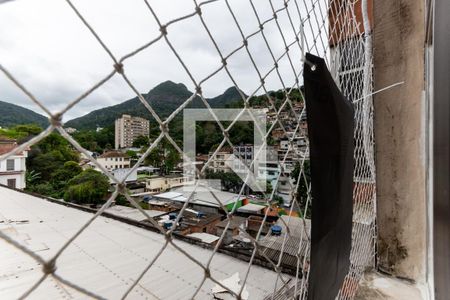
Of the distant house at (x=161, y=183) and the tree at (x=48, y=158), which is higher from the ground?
the tree at (x=48, y=158)

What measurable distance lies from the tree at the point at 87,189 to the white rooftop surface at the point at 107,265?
969cm

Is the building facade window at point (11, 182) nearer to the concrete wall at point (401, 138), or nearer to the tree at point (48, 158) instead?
the tree at point (48, 158)

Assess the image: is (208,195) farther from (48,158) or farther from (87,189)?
(48,158)

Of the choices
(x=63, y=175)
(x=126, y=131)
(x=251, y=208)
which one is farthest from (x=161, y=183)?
(x=126, y=131)

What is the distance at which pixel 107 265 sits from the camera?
158cm

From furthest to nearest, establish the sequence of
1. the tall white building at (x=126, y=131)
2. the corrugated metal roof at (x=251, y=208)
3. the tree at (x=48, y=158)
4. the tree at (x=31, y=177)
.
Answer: the tall white building at (x=126, y=131) < the tree at (x=48, y=158) < the tree at (x=31, y=177) < the corrugated metal roof at (x=251, y=208)

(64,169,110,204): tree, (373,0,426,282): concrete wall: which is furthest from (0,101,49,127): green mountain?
(64,169,110,204): tree

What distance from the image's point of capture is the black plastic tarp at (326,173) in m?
0.45

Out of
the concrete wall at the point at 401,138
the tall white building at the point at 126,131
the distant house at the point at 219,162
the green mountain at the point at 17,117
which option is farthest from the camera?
the tall white building at the point at 126,131

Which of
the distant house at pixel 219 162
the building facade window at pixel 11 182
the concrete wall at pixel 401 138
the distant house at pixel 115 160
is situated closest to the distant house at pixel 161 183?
the distant house at pixel 115 160

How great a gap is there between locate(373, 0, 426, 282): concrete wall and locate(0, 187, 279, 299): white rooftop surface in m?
0.90

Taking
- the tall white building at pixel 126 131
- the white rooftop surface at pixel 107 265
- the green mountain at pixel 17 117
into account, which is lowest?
the white rooftop surface at pixel 107 265

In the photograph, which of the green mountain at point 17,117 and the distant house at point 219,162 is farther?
the green mountain at point 17,117

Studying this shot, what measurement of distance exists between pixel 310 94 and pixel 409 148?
52cm
